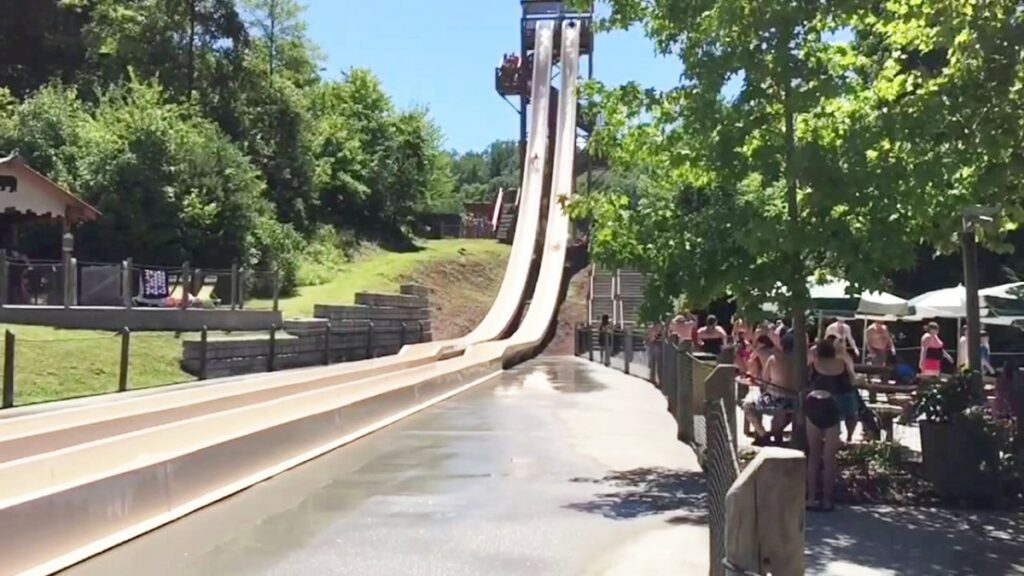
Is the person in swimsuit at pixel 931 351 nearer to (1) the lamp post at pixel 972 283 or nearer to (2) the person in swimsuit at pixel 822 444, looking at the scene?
(1) the lamp post at pixel 972 283

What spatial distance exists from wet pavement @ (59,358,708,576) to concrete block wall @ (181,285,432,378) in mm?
9884

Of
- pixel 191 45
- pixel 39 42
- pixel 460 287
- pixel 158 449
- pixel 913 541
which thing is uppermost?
pixel 39 42

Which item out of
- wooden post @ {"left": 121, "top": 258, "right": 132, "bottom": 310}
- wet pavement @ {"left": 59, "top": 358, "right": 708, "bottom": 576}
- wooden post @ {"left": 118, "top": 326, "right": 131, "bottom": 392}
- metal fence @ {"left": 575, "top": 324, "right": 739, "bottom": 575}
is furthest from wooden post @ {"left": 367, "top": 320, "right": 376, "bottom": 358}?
wet pavement @ {"left": 59, "top": 358, "right": 708, "bottom": 576}

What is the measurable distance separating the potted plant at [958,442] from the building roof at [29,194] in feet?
87.4

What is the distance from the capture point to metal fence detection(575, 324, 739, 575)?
536 cm

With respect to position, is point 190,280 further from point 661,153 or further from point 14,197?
point 661,153

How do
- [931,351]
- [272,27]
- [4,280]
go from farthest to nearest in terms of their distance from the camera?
1. [272,27]
2. [4,280]
3. [931,351]

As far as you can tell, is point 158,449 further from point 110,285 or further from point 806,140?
point 110,285

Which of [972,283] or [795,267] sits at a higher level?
[795,267]

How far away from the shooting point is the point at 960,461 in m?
9.73

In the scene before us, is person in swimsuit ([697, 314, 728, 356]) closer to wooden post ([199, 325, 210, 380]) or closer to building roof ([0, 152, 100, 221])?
wooden post ([199, 325, 210, 380])

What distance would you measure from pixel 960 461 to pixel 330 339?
2300 centimetres

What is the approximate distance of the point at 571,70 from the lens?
68.1m

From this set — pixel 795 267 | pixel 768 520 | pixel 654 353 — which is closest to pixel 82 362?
pixel 654 353
